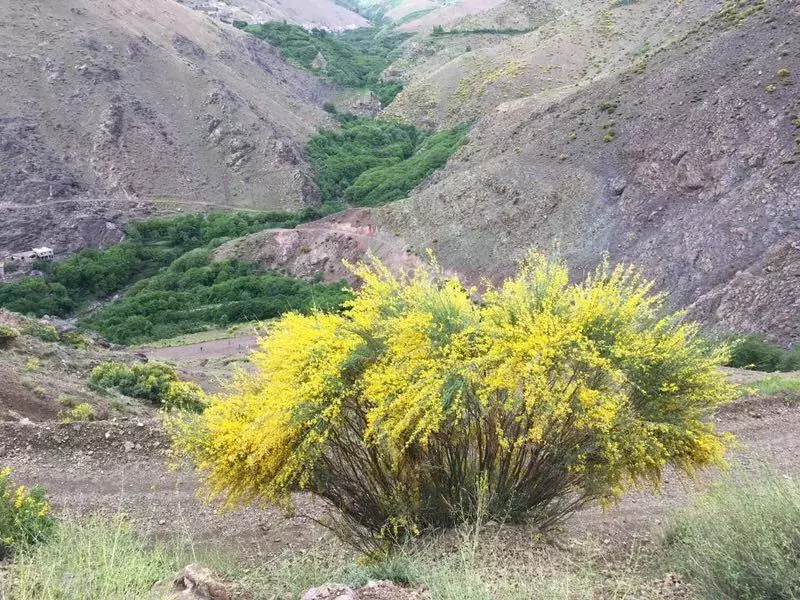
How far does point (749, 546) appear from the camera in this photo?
5426mm

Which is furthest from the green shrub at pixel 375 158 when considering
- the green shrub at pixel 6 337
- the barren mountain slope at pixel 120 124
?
the green shrub at pixel 6 337

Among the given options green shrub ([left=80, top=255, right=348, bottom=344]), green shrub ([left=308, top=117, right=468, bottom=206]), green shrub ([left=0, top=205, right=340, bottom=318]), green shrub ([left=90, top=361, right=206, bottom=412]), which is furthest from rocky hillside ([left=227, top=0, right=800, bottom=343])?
green shrub ([left=90, top=361, right=206, bottom=412])

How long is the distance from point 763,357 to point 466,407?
49.8 ft

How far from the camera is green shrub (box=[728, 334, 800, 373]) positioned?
60.4 ft

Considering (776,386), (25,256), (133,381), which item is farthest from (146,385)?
(25,256)

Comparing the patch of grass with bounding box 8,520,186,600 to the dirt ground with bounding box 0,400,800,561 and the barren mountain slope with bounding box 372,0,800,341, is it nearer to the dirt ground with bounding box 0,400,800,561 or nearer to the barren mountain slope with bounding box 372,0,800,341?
the dirt ground with bounding box 0,400,800,561

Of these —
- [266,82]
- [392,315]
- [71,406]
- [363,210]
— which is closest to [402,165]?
[363,210]

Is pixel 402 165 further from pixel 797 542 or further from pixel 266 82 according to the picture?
pixel 797 542

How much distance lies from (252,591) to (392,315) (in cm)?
361

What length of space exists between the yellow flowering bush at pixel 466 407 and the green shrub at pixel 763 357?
39.7 ft

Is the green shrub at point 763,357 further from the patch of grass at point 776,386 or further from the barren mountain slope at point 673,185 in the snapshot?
the patch of grass at point 776,386

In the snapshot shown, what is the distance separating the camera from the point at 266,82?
277ft

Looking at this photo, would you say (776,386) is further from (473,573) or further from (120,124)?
(120,124)

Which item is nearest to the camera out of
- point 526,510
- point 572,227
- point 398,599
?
point 398,599
